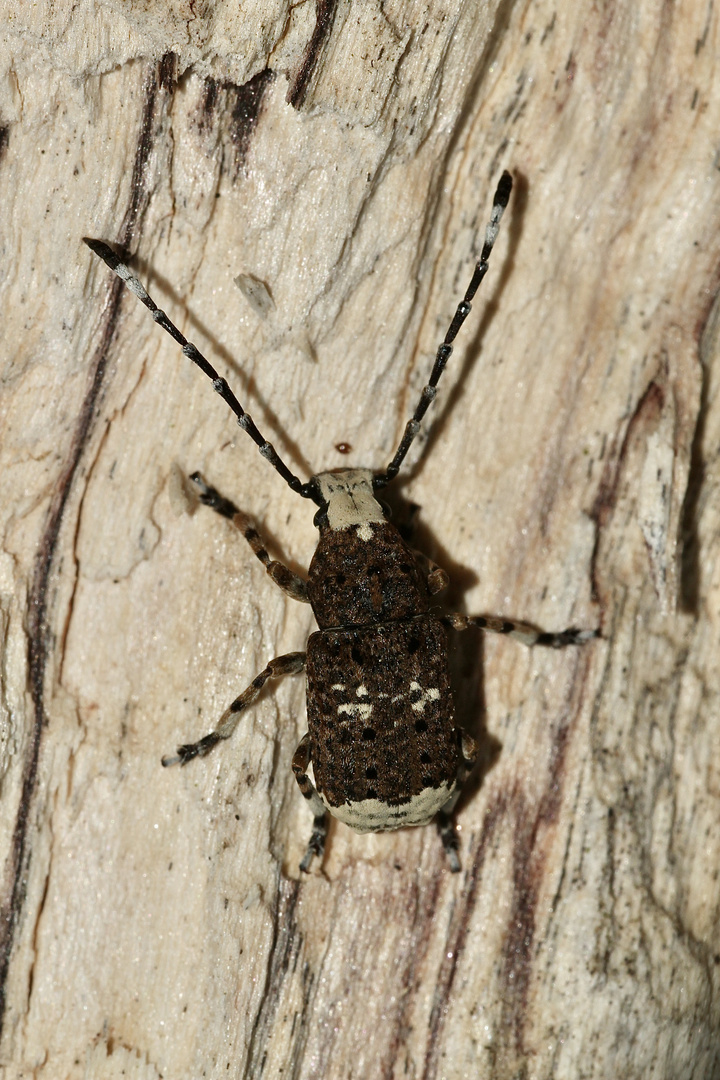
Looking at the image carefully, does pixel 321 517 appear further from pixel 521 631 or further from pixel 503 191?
pixel 503 191

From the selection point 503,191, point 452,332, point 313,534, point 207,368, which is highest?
point 503,191

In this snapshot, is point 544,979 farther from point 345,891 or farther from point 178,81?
point 178,81

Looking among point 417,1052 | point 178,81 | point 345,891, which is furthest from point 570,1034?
point 178,81

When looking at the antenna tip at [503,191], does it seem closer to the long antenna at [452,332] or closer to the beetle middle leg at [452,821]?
the long antenna at [452,332]

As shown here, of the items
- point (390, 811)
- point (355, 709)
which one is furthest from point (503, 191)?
point (390, 811)

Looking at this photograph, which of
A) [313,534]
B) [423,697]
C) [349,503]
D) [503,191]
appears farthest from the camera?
[313,534]
